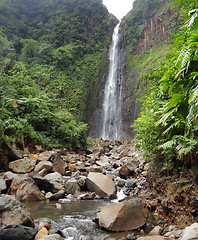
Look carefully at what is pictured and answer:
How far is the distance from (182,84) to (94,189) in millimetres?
3567

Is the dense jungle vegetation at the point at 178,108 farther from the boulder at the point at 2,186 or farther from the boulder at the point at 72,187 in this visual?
the boulder at the point at 2,186

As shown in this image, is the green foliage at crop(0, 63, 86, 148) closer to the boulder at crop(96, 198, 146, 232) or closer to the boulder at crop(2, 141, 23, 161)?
the boulder at crop(2, 141, 23, 161)

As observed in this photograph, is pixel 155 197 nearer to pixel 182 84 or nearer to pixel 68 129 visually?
pixel 182 84

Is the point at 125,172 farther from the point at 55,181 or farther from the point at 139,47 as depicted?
the point at 139,47

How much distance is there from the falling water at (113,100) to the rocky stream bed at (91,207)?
14.8 metres

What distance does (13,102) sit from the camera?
27.3 feet

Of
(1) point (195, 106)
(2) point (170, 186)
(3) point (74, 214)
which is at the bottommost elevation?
(3) point (74, 214)

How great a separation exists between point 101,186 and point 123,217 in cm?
202

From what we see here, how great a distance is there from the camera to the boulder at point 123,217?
9.79 feet

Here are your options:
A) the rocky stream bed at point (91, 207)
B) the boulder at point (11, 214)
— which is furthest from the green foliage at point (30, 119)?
the boulder at point (11, 214)

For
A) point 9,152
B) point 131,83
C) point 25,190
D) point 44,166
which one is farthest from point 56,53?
point 25,190

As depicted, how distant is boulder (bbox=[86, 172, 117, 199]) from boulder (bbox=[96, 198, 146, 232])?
63.7 inches

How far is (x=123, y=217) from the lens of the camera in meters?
3.07

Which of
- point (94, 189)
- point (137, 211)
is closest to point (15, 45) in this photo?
point (94, 189)
